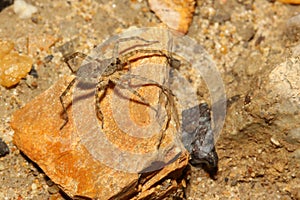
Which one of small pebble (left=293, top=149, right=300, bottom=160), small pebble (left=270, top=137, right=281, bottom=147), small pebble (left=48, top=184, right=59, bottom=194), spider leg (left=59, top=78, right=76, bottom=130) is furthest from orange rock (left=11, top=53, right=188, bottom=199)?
small pebble (left=293, top=149, right=300, bottom=160)

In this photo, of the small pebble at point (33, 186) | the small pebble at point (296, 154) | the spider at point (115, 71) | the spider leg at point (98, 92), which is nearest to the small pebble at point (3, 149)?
the small pebble at point (33, 186)

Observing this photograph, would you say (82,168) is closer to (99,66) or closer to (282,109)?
(99,66)

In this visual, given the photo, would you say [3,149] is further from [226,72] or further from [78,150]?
[226,72]

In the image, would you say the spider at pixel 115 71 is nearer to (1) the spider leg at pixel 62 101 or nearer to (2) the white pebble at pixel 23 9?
(1) the spider leg at pixel 62 101

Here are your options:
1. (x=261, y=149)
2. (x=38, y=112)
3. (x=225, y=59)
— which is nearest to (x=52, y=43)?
(x=38, y=112)

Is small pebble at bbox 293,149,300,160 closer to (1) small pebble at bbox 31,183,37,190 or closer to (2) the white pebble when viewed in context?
(1) small pebble at bbox 31,183,37,190

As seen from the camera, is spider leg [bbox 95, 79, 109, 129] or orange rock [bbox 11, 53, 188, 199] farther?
spider leg [bbox 95, 79, 109, 129]
